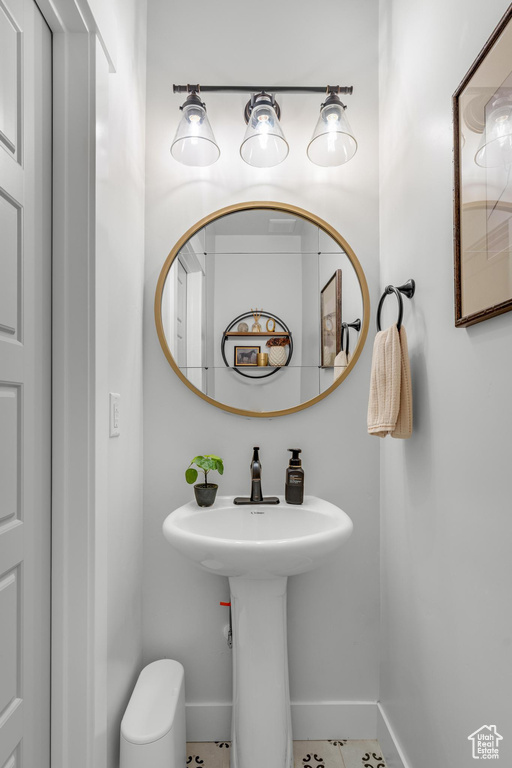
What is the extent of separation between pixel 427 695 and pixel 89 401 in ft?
3.72

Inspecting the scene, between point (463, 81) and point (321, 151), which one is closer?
point (463, 81)

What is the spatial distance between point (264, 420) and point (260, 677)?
30.9 inches

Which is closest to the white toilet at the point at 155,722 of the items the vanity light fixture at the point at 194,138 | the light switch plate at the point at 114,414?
the light switch plate at the point at 114,414

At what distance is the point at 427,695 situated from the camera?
1176 millimetres

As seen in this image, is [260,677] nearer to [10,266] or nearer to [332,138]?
[10,266]

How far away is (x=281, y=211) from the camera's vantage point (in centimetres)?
162

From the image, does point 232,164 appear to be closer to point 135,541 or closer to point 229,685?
point 135,541

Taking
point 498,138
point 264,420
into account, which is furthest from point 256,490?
point 498,138

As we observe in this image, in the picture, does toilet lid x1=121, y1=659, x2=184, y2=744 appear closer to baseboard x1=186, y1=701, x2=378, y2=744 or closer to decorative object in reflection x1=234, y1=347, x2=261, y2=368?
baseboard x1=186, y1=701, x2=378, y2=744

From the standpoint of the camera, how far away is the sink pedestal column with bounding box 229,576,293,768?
4.33 feet

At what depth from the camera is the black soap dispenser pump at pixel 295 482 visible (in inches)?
59.6

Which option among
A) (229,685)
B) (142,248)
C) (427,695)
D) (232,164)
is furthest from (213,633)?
(232,164)

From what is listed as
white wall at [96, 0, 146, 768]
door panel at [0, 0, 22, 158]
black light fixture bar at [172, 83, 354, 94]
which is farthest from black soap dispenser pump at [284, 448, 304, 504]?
black light fixture bar at [172, 83, 354, 94]

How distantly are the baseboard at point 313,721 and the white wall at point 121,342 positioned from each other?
309 millimetres
